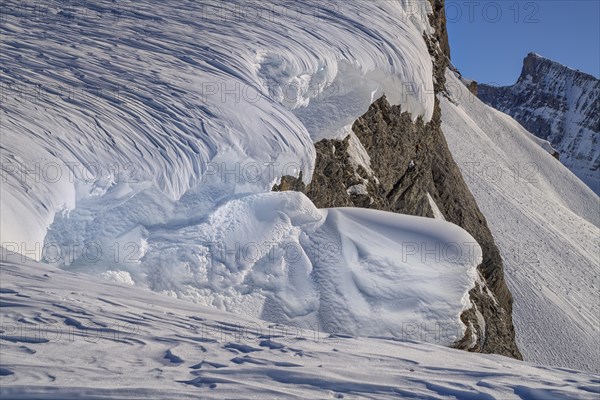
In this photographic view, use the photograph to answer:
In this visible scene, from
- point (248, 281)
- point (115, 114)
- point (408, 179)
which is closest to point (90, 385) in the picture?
point (248, 281)

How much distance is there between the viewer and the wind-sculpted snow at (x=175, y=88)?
18.8 ft

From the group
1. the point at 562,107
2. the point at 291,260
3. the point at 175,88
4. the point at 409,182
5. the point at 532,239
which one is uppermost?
the point at 562,107

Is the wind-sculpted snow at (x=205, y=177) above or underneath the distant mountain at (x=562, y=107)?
underneath

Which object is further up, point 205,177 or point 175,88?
point 175,88

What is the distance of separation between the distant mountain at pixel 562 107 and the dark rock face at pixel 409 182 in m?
103

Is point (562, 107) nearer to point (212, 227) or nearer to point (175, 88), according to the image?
point (175, 88)

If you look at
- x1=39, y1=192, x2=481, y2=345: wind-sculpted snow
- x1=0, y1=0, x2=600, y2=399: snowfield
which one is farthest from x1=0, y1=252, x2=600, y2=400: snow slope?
x1=39, y1=192, x2=481, y2=345: wind-sculpted snow

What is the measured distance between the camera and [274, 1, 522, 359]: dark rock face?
889 centimetres

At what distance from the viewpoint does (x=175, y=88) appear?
23.9 feet

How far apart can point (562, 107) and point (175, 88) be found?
116m

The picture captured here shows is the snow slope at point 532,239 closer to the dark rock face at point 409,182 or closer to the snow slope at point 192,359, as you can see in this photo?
the dark rock face at point 409,182

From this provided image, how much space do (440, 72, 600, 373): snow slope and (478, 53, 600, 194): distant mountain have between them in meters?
70.9

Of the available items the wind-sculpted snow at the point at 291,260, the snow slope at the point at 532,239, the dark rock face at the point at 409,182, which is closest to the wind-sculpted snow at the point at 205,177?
the wind-sculpted snow at the point at 291,260

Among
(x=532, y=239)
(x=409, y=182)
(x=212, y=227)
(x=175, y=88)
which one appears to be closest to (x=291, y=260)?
(x=212, y=227)
